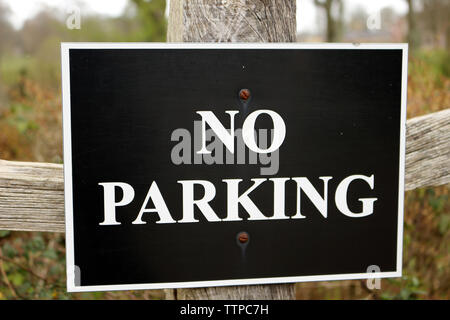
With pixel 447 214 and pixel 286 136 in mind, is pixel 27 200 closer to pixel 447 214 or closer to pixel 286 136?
pixel 286 136

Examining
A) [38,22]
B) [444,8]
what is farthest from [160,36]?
[444,8]

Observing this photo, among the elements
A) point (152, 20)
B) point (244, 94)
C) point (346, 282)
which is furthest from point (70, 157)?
point (152, 20)

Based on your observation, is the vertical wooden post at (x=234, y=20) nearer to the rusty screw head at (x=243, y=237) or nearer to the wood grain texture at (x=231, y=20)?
the wood grain texture at (x=231, y=20)

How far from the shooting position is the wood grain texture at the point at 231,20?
3.65 ft

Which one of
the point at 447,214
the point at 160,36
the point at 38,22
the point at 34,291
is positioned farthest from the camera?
the point at 38,22

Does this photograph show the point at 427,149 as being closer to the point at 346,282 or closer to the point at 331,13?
the point at 346,282

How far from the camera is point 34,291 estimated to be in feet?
7.09

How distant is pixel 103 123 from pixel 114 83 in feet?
0.31

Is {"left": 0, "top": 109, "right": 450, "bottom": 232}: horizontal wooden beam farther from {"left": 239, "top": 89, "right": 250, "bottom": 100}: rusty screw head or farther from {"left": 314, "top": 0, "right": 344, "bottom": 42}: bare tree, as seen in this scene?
{"left": 314, "top": 0, "right": 344, "bottom": 42}: bare tree

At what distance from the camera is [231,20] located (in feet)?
3.68

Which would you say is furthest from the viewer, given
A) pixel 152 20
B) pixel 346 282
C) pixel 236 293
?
pixel 152 20

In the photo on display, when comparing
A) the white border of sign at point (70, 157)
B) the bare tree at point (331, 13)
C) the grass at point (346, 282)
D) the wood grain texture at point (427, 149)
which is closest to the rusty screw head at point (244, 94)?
the white border of sign at point (70, 157)

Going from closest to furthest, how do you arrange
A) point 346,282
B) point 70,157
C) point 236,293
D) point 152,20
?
point 70,157
point 236,293
point 346,282
point 152,20

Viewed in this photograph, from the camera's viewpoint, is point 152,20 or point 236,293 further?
point 152,20
